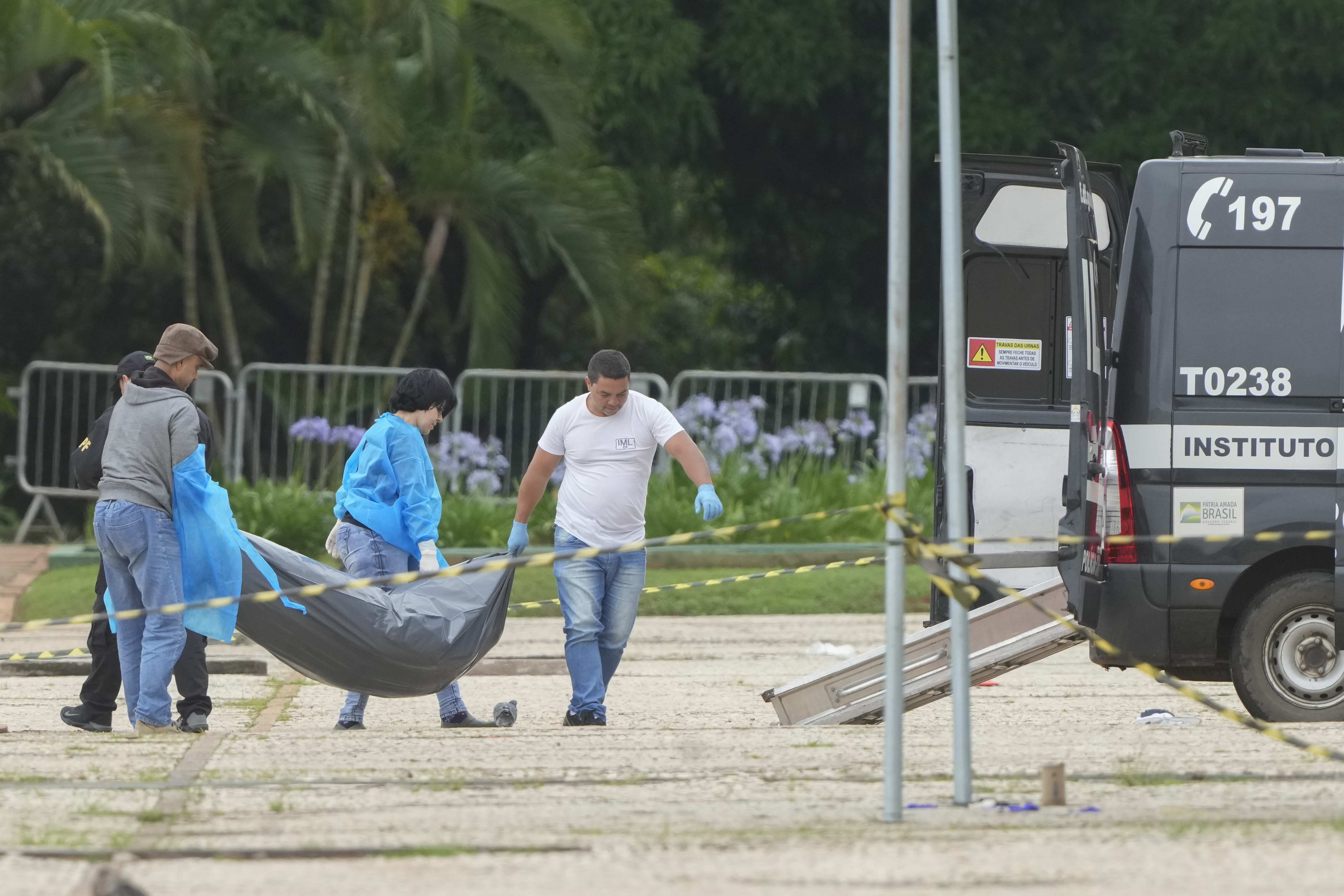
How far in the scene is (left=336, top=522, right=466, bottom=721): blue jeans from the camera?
27.4 feet

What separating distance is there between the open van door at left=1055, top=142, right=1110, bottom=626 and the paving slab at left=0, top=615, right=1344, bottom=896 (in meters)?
0.62

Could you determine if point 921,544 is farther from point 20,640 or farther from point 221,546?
point 20,640

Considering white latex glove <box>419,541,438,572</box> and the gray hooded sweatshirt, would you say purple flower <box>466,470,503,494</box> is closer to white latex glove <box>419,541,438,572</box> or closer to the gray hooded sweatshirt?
white latex glove <box>419,541,438,572</box>

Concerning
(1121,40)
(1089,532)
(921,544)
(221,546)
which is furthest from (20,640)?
(1121,40)

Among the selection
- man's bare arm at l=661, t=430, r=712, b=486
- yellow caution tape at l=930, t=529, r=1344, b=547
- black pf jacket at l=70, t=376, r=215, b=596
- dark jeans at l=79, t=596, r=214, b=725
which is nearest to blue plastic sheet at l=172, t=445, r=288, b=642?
black pf jacket at l=70, t=376, r=215, b=596

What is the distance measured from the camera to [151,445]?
7.92 meters

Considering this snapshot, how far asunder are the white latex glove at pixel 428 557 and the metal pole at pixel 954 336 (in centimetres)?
300

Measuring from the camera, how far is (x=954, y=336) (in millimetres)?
5879

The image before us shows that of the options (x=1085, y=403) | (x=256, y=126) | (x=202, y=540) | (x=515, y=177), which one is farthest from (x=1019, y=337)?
(x=256, y=126)

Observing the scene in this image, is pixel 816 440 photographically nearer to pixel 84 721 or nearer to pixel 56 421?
pixel 56 421

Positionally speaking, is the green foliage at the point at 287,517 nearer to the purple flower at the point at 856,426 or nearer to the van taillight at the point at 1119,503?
the purple flower at the point at 856,426

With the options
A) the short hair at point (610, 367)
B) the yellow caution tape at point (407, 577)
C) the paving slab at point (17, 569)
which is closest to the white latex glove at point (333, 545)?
the yellow caution tape at point (407, 577)

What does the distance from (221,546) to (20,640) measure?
15.5 ft

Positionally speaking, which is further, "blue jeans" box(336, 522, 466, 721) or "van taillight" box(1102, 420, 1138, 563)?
"blue jeans" box(336, 522, 466, 721)
